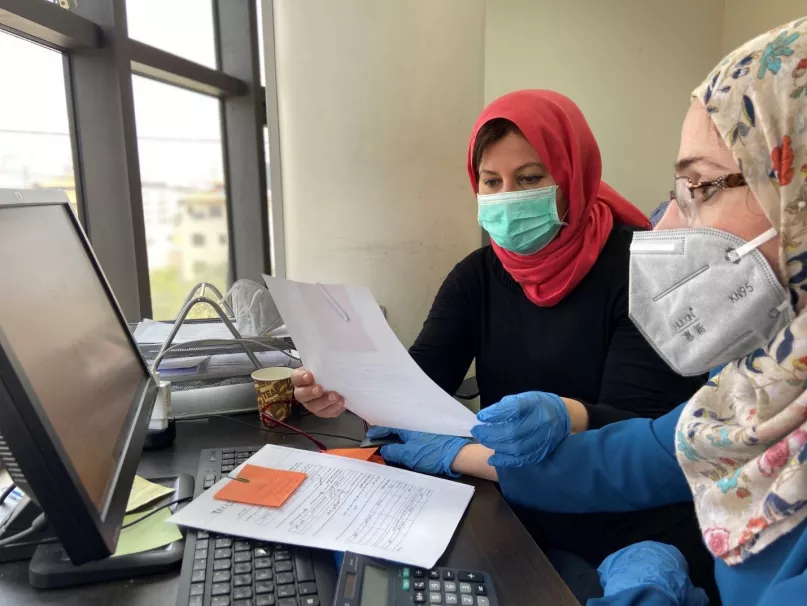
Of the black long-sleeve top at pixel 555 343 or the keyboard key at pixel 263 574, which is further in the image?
the black long-sleeve top at pixel 555 343

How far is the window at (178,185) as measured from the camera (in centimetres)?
180

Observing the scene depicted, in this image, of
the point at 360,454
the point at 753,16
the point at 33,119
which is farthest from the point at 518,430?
the point at 753,16

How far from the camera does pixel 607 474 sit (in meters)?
0.90

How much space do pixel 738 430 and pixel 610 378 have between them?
0.51 m

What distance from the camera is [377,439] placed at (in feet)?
3.32

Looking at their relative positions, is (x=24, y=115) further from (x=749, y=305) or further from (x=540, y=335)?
(x=749, y=305)

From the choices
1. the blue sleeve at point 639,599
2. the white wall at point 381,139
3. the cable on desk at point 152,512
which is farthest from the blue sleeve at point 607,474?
the white wall at point 381,139

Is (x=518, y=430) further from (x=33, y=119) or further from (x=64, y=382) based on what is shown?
(x=33, y=119)

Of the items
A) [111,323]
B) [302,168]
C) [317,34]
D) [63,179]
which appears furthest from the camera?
[302,168]

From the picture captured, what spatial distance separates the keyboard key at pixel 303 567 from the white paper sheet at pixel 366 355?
0.99ft

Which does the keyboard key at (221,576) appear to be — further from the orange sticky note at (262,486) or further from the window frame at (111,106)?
the window frame at (111,106)

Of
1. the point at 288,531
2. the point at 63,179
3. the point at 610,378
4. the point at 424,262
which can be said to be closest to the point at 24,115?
the point at 63,179

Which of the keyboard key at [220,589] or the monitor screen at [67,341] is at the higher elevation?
the monitor screen at [67,341]

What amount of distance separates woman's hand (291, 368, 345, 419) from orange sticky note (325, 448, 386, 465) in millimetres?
132
